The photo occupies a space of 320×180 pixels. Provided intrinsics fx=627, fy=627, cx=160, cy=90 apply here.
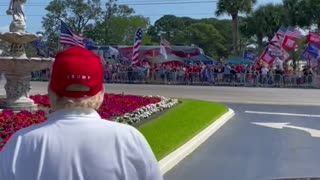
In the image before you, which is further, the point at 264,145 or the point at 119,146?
the point at 264,145

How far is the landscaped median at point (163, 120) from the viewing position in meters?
10.6

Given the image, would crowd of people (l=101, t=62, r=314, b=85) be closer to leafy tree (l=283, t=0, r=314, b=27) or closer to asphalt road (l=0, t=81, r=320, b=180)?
leafy tree (l=283, t=0, r=314, b=27)

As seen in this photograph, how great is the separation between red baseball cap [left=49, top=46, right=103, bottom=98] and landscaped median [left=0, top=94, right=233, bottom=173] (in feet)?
17.9

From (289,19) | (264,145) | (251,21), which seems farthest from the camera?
(251,21)

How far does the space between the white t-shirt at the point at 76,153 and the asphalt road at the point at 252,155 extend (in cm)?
640

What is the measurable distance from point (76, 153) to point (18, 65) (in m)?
13.0

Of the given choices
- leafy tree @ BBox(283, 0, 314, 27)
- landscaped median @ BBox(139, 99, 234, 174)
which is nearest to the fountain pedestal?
Answer: landscaped median @ BBox(139, 99, 234, 174)

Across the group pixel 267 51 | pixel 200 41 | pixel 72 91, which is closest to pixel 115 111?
pixel 72 91

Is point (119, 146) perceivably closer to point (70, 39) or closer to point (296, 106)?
point (296, 106)

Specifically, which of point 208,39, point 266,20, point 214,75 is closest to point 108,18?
point 208,39

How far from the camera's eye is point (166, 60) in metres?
55.8

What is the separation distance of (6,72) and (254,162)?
7.43m

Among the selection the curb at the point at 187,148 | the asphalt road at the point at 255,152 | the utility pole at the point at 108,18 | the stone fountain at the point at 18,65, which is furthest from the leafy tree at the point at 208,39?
the curb at the point at 187,148

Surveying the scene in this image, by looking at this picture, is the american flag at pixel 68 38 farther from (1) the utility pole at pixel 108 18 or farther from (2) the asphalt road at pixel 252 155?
(1) the utility pole at pixel 108 18
